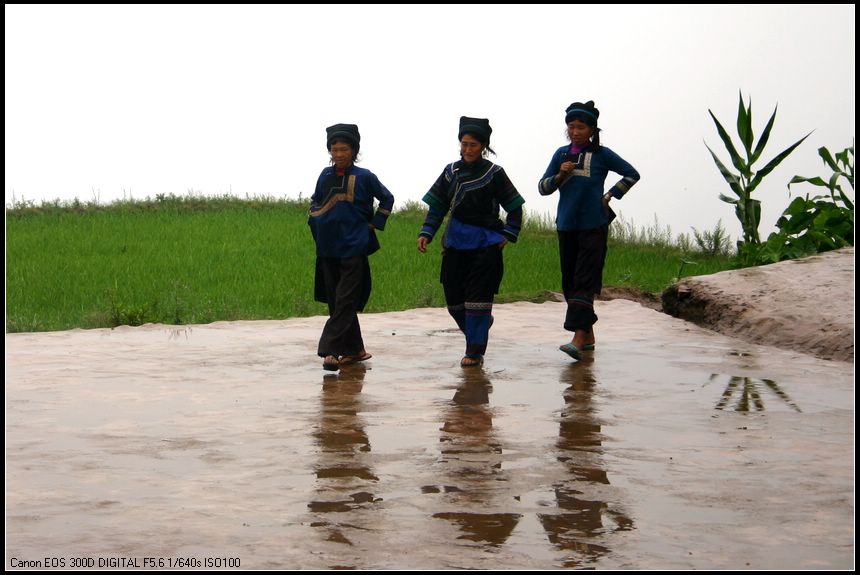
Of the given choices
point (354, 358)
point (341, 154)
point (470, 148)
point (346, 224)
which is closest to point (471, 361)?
point (354, 358)

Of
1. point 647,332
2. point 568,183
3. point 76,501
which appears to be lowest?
point 76,501

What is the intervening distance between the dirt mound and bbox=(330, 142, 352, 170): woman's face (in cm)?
369

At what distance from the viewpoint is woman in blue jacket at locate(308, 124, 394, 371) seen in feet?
28.0

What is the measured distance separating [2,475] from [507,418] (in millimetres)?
2634

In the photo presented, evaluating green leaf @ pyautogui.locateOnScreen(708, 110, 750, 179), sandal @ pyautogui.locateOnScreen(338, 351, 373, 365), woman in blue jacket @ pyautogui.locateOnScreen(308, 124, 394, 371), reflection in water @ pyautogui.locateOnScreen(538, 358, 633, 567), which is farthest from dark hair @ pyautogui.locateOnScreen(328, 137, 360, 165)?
green leaf @ pyautogui.locateOnScreen(708, 110, 750, 179)

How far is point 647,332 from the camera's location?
10.3 metres

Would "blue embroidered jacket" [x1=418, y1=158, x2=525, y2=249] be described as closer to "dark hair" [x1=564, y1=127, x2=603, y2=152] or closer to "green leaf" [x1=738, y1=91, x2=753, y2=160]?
"dark hair" [x1=564, y1=127, x2=603, y2=152]

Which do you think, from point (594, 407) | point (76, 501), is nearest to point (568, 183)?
point (594, 407)

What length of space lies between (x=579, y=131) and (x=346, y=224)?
6.16 ft

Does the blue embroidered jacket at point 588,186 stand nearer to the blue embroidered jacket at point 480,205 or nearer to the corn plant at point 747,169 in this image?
the blue embroidered jacket at point 480,205

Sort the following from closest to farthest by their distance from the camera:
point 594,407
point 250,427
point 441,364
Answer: point 250,427 → point 594,407 → point 441,364

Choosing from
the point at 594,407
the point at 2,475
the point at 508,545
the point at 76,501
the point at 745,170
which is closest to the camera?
the point at 508,545

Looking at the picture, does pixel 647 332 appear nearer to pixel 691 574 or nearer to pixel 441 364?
pixel 441 364

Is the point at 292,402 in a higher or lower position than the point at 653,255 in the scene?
lower
